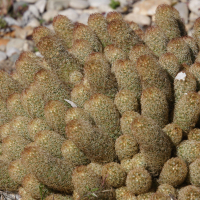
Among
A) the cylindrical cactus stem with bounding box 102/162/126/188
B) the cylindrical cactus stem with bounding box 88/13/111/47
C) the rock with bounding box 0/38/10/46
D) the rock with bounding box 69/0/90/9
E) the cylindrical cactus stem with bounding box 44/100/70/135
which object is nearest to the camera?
the cylindrical cactus stem with bounding box 102/162/126/188

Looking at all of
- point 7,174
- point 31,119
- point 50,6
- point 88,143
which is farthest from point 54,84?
point 50,6

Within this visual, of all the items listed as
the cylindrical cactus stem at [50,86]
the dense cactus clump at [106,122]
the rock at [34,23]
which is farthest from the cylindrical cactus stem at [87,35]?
the rock at [34,23]

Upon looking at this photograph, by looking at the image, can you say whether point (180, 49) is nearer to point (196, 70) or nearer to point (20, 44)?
point (196, 70)

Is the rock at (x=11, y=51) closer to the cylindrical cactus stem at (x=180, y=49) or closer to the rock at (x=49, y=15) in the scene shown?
the rock at (x=49, y=15)

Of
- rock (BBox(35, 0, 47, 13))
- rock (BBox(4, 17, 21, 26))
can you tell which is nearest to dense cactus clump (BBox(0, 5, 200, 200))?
rock (BBox(4, 17, 21, 26))

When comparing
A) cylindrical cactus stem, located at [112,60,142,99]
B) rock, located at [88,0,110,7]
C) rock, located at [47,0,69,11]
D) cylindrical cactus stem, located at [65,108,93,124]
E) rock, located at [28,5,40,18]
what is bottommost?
rock, located at [28,5,40,18]

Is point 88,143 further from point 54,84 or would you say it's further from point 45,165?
point 54,84

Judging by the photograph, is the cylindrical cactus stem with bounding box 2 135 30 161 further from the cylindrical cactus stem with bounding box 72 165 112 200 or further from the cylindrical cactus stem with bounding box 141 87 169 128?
the cylindrical cactus stem with bounding box 141 87 169 128
